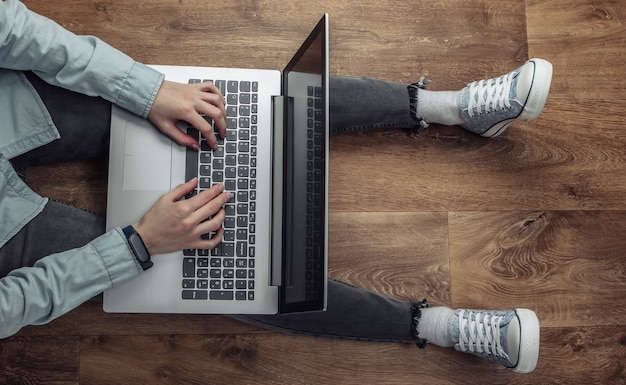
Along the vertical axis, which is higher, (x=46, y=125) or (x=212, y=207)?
(x=46, y=125)

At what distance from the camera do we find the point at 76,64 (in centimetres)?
102

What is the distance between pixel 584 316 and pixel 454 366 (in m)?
0.32

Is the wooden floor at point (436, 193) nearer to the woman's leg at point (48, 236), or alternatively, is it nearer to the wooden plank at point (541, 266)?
the wooden plank at point (541, 266)

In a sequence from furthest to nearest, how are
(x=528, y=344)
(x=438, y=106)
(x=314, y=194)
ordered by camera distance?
(x=438, y=106), (x=528, y=344), (x=314, y=194)

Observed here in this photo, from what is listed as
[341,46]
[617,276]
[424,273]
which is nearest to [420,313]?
[424,273]

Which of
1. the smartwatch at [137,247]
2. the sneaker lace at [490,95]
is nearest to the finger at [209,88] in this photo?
the smartwatch at [137,247]

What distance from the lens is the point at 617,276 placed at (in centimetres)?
133

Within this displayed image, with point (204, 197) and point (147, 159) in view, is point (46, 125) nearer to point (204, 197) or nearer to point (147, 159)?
point (147, 159)

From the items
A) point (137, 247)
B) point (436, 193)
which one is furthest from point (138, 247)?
point (436, 193)

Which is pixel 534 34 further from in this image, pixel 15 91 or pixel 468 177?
pixel 15 91

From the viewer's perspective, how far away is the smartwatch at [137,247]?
990mm

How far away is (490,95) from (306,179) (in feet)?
1.68

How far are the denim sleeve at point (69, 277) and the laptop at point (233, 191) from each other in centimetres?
4

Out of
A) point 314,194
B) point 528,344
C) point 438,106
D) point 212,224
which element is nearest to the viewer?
point 314,194
